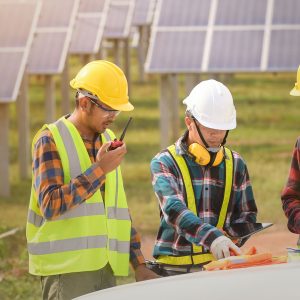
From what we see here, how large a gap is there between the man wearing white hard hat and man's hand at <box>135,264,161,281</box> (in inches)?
4.4

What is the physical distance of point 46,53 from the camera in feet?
62.8

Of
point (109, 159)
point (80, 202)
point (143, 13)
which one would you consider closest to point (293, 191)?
point (109, 159)

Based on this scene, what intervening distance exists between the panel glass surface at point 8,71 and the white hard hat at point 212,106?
345 inches

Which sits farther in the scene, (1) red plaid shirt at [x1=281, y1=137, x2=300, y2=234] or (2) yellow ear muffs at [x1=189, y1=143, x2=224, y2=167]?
(1) red plaid shirt at [x1=281, y1=137, x2=300, y2=234]

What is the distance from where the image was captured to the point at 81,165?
6754 millimetres

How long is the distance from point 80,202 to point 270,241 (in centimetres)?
653

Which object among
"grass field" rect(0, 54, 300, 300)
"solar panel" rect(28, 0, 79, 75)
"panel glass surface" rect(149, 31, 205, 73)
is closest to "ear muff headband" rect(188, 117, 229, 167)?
"grass field" rect(0, 54, 300, 300)

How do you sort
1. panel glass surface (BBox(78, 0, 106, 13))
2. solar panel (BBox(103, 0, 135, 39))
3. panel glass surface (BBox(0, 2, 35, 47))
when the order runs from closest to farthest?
panel glass surface (BBox(0, 2, 35, 47)), panel glass surface (BBox(78, 0, 106, 13)), solar panel (BBox(103, 0, 135, 39))

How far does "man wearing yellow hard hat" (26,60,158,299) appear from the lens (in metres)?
6.62

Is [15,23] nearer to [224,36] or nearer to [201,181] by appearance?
[224,36]

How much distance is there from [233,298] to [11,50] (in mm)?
12398

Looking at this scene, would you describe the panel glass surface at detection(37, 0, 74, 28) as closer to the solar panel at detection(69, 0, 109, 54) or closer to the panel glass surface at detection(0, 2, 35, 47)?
the panel glass surface at detection(0, 2, 35, 47)

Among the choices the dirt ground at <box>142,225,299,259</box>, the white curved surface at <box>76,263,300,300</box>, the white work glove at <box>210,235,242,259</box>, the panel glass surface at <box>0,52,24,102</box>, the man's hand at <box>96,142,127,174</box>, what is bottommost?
the dirt ground at <box>142,225,299,259</box>

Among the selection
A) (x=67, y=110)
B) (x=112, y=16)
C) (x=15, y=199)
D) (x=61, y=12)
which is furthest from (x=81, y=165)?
(x=112, y=16)
